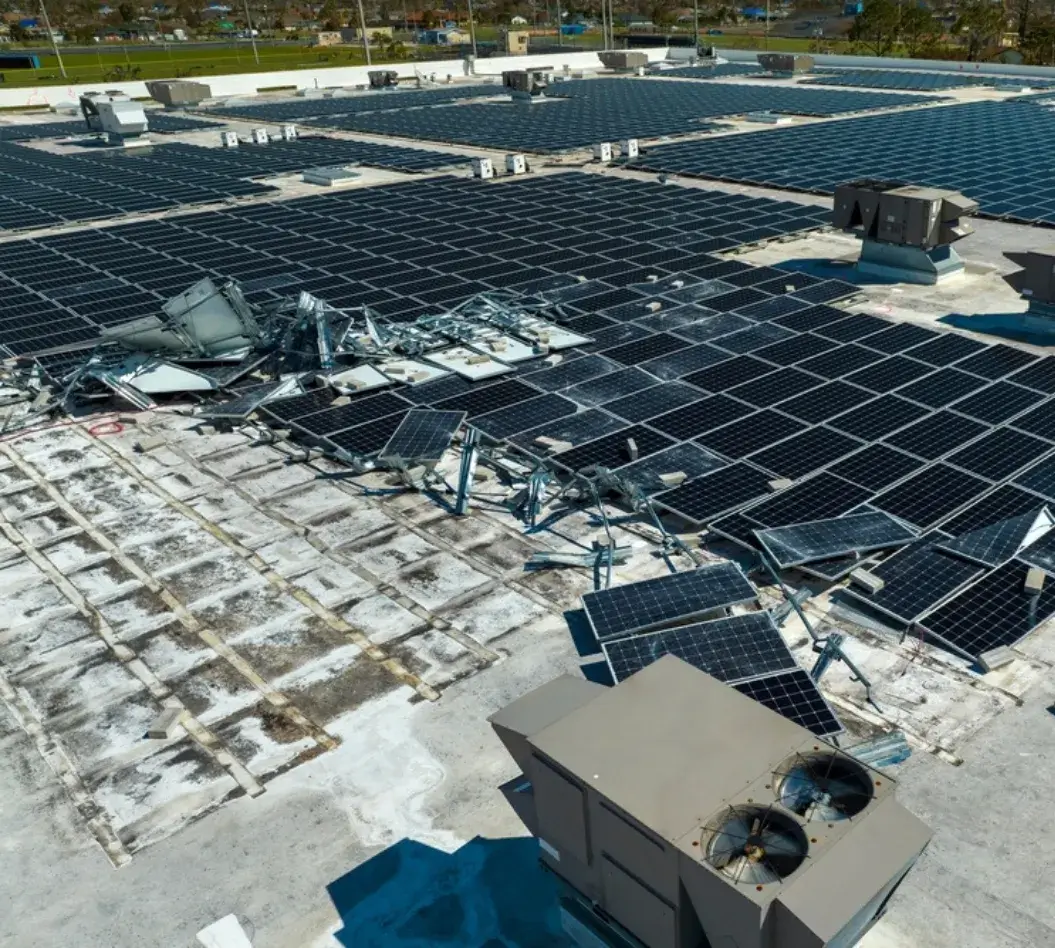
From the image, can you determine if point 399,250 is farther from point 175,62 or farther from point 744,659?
point 175,62

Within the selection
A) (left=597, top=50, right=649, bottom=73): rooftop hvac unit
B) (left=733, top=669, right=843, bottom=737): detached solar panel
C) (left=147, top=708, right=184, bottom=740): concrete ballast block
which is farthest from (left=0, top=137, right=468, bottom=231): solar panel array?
(left=597, top=50, right=649, bottom=73): rooftop hvac unit

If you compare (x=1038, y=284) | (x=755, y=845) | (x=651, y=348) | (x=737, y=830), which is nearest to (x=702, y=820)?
(x=737, y=830)

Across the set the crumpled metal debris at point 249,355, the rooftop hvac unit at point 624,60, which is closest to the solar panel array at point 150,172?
the crumpled metal debris at point 249,355

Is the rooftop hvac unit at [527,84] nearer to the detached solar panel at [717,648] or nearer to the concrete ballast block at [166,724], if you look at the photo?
the detached solar panel at [717,648]

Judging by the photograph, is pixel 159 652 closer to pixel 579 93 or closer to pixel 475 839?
pixel 475 839

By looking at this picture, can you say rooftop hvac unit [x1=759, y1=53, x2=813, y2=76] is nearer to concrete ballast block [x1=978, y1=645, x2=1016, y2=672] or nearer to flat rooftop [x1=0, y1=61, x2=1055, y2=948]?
flat rooftop [x1=0, y1=61, x2=1055, y2=948]
